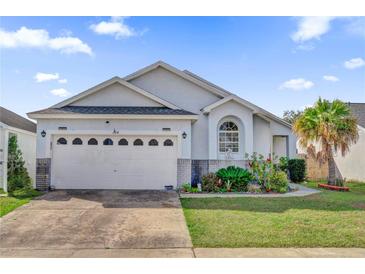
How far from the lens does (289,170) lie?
59.7 ft

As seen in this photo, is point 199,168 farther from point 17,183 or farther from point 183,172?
point 17,183

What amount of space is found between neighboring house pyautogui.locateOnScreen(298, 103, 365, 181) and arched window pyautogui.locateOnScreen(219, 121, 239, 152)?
5747 mm

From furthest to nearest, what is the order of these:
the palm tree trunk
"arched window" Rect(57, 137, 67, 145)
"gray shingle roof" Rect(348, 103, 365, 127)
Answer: "gray shingle roof" Rect(348, 103, 365, 127) → the palm tree trunk → "arched window" Rect(57, 137, 67, 145)

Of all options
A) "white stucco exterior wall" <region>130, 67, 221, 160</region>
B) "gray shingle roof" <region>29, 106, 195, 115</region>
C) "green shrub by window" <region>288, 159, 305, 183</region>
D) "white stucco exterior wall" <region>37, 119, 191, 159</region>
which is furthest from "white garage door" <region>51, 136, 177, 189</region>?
"green shrub by window" <region>288, 159, 305, 183</region>

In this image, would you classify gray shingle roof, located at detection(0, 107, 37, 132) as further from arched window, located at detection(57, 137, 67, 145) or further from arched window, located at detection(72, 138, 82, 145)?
arched window, located at detection(72, 138, 82, 145)

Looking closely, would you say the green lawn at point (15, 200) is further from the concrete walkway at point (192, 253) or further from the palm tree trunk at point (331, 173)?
the palm tree trunk at point (331, 173)

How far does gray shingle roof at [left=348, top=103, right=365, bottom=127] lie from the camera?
19.9 m

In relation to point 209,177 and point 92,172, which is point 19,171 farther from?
point 209,177

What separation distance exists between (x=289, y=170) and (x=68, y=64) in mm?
13263

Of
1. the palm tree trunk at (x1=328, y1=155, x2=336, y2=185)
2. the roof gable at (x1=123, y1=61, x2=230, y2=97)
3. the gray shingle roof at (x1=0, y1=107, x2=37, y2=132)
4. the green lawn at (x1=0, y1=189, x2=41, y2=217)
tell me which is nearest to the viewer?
the green lawn at (x1=0, y1=189, x2=41, y2=217)

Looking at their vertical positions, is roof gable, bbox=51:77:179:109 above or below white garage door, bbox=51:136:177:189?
above

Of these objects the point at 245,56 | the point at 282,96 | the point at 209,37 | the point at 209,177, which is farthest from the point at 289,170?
the point at 209,37

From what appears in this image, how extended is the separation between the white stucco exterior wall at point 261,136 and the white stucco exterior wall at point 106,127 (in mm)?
4262

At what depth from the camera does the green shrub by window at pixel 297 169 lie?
59.0 feet
